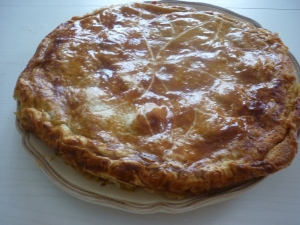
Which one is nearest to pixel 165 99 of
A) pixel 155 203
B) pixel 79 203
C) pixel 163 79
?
pixel 163 79

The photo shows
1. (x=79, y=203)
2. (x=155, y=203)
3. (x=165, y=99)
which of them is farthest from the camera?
(x=165, y=99)

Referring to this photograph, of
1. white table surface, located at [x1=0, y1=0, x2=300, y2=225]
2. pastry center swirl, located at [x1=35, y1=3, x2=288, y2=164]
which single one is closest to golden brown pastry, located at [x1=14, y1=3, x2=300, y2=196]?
pastry center swirl, located at [x1=35, y1=3, x2=288, y2=164]

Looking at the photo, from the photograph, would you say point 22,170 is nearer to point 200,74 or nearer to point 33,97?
point 33,97

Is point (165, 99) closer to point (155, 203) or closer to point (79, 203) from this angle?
point (155, 203)

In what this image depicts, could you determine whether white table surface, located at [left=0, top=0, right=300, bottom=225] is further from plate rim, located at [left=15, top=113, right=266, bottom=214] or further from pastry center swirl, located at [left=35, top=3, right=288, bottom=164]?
pastry center swirl, located at [left=35, top=3, right=288, bottom=164]

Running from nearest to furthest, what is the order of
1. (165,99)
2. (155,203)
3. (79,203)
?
(155,203), (79,203), (165,99)

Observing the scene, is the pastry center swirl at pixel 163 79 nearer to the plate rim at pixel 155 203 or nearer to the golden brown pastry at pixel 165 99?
the golden brown pastry at pixel 165 99

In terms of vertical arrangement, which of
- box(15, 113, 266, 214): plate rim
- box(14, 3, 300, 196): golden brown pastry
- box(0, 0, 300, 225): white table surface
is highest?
box(14, 3, 300, 196): golden brown pastry

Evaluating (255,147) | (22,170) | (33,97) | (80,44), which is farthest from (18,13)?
(255,147)
